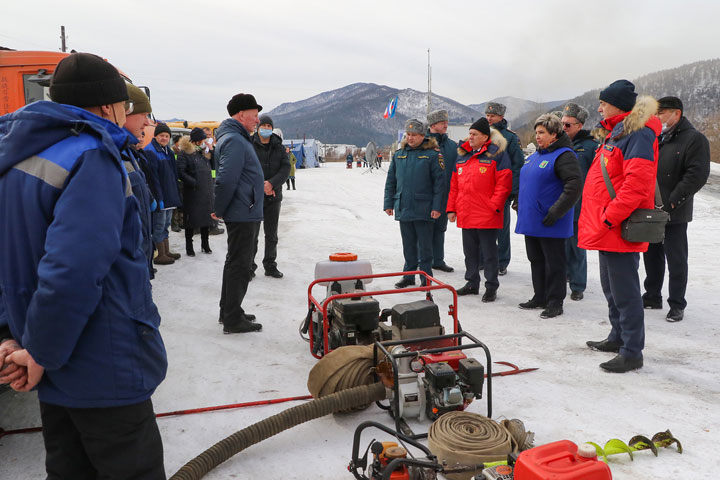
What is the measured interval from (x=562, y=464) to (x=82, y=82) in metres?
2.14

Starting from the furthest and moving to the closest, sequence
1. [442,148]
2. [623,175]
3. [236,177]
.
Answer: [442,148], [236,177], [623,175]

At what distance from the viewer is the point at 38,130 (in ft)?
5.00

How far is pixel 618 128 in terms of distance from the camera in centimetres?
377

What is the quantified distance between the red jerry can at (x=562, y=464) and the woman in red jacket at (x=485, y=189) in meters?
3.82

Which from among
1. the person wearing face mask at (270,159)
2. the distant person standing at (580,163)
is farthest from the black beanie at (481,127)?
the person wearing face mask at (270,159)

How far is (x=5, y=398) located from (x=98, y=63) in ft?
8.65

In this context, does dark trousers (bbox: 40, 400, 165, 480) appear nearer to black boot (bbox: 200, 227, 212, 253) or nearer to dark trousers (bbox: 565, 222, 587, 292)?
dark trousers (bbox: 565, 222, 587, 292)

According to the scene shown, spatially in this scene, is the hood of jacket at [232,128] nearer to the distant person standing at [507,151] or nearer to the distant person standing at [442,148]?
the distant person standing at [442,148]

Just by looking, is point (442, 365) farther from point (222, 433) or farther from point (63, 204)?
point (63, 204)

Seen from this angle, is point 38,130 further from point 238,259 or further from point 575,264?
point 575,264

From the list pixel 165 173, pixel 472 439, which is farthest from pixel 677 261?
pixel 165 173

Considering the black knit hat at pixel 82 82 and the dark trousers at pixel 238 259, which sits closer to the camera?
the black knit hat at pixel 82 82

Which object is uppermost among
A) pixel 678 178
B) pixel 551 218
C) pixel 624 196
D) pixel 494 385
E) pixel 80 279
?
pixel 678 178

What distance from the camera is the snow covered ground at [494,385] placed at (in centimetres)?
273
